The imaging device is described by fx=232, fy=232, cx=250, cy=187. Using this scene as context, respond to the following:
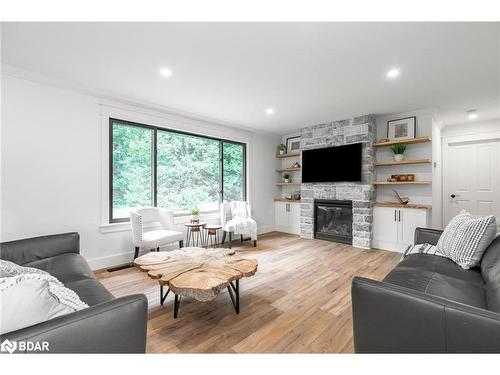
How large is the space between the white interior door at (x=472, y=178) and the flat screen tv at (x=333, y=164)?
2.42 metres

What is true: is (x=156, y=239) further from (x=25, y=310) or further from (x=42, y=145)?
(x=25, y=310)

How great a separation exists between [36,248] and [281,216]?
4.58m

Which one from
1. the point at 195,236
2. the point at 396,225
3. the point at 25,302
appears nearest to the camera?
the point at 25,302

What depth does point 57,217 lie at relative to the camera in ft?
9.50

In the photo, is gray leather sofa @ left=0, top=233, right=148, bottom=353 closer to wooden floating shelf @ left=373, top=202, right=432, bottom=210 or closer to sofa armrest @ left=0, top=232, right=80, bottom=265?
sofa armrest @ left=0, top=232, right=80, bottom=265

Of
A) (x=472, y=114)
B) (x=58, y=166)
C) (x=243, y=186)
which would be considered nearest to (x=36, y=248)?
(x=58, y=166)

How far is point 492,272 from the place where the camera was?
148 centimetres

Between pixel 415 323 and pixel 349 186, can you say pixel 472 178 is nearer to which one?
pixel 349 186

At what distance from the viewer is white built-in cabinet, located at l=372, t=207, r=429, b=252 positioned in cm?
384

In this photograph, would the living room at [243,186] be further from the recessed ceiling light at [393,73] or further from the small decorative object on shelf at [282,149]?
the small decorative object on shelf at [282,149]

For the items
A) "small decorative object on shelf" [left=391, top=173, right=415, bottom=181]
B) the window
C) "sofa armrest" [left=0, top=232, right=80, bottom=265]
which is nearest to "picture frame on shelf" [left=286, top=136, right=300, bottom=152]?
the window

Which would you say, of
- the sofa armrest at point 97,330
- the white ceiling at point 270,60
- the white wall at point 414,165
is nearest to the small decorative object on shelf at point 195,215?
the white ceiling at point 270,60
